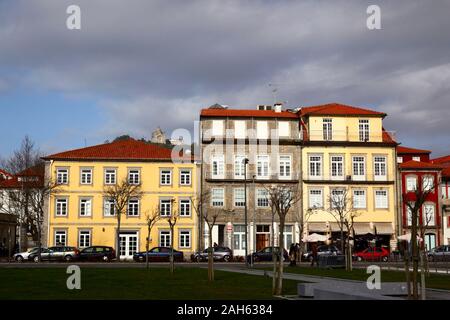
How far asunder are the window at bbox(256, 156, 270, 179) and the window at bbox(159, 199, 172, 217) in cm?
847

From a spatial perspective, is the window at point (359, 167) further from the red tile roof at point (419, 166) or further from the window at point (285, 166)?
the window at point (285, 166)

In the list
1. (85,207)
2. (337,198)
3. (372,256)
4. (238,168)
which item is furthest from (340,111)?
(85,207)

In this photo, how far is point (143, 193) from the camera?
61.1 metres

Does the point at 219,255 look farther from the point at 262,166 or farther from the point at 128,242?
the point at 262,166

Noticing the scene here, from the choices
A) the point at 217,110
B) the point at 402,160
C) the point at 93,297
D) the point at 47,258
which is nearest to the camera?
the point at 93,297

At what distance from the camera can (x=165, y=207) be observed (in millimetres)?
61312

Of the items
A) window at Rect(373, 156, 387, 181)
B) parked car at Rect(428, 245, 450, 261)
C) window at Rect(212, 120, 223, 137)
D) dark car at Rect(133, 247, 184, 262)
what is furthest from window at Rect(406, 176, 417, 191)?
dark car at Rect(133, 247, 184, 262)

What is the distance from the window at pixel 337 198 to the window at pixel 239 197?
26.5ft

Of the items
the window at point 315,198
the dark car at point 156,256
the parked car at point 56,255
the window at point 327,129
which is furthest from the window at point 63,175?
the window at point 327,129

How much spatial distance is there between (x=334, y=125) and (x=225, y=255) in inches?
703

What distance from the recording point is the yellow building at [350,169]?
6259 cm

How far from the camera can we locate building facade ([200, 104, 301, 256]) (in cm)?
6116

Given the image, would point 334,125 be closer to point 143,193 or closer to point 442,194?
point 442,194
